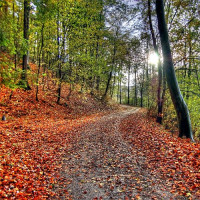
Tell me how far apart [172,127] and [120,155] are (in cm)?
813

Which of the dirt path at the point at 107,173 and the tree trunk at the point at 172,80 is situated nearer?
the dirt path at the point at 107,173

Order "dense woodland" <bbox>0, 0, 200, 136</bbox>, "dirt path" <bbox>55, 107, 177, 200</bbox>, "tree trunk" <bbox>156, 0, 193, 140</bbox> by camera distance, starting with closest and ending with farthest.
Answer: "dirt path" <bbox>55, 107, 177, 200</bbox>, "tree trunk" <bbox>156, 0, 193, 140</bbox>, "dense woodland" <bbox>0, 0, 200, 136</bbox>

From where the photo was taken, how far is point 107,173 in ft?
19.1

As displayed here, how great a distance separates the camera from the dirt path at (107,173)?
15.3 feet

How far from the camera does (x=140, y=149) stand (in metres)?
7.86

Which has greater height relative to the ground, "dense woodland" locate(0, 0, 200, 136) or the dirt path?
"dense woodland" locate(0, 0, 200, 136)

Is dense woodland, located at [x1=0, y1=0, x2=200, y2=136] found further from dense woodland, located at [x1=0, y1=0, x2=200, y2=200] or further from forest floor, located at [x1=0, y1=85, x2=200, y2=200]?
forest floor, located at [x1=0, y1=85, x2=200, y2=200]

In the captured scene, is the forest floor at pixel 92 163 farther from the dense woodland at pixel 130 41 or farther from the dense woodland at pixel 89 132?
the dense woodland at pixel 130 41

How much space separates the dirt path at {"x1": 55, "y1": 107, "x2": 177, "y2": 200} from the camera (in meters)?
4.66

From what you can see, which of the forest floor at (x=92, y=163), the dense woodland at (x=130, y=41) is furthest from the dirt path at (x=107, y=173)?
the dense woodland at (x=130, y=41)

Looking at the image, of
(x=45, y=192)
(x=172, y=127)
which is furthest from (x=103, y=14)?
(x=45, y=192)

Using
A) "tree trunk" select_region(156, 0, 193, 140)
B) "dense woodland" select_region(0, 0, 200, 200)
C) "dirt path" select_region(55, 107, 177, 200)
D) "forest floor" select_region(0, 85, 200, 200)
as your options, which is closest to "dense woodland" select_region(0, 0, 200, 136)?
"dense woodland" select_region(0, 0, 200, 200)

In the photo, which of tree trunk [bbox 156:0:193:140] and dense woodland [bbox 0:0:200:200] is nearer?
dense woodland [bbox 0:0:200:200]

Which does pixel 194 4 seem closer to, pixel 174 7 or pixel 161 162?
pixel 174 7
